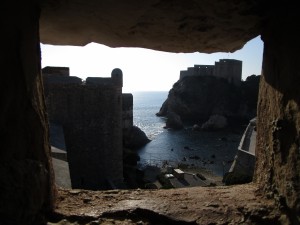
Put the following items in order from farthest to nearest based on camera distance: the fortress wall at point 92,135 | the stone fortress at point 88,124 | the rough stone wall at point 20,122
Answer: the fortress wall at point 92,135 < the stone fortress at point 88,124 < the rough stone wall at point 20,122

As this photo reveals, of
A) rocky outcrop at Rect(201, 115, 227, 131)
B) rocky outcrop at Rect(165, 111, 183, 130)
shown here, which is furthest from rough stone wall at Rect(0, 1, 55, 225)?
rocky outcrop at Rect(165, 111, 183, 130)

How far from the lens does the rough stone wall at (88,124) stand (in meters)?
14.8

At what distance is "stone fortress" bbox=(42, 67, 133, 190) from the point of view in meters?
14.8

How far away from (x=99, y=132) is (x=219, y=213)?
42.2 feet

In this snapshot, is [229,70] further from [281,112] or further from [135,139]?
[281,112]

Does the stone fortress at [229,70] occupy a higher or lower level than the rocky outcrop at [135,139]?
higher

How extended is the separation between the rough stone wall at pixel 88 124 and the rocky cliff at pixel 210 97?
187 ft

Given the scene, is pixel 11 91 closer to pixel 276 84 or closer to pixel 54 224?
pixel 54 224

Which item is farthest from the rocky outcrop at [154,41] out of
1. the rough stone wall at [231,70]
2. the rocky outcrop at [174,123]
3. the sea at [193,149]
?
the rough stone wall at [231,70]

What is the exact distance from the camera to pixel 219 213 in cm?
278

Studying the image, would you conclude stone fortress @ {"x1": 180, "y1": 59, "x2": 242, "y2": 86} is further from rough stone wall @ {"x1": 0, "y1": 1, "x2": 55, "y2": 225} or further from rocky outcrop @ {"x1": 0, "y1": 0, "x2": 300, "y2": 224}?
rough stone wall @ {"x1": 0, "y1": 1, "x2": 55, "y2": 225}

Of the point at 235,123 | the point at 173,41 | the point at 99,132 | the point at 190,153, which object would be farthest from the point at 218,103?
the point at 173,41

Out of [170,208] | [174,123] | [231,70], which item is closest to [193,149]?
[174,123]

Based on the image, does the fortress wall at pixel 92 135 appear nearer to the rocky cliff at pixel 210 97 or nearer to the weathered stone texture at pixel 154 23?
the weathered stone texture at pixel 154 23
